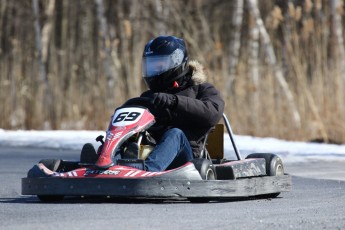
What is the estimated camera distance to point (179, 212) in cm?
717

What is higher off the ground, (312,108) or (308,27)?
(308,27)

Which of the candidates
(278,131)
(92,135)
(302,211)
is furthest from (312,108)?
(302,211)

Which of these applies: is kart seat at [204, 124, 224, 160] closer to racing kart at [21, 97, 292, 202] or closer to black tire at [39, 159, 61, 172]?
racing kart at [21, 97, 292, 202]

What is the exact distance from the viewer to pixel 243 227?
247 inches

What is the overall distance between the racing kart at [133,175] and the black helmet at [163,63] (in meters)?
0.40

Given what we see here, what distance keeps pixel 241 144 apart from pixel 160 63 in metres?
6.26

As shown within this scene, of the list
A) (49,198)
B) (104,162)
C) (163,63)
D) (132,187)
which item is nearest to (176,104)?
(163,63)

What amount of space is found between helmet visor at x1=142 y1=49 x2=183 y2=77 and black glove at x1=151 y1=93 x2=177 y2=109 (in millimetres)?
482

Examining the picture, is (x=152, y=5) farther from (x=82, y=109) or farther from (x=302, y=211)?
(x=302, y=211)

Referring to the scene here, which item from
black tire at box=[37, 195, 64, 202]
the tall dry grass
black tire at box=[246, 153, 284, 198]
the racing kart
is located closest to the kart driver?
the racing kart

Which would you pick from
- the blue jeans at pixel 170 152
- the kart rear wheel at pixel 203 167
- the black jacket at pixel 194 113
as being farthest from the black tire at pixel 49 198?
the kart rear wheel at pixel 203 167

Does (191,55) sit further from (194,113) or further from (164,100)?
(164,100)

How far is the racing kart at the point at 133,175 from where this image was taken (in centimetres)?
766

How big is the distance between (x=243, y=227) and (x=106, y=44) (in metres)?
13.0
